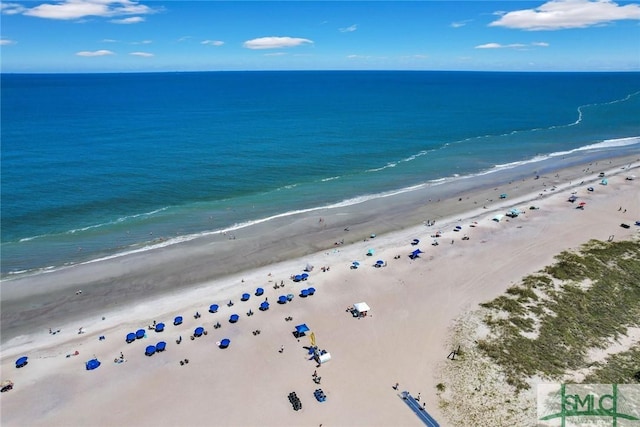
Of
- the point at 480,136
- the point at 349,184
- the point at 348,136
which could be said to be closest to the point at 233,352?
the point at 349,184

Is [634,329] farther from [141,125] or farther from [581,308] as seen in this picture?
[141,125]

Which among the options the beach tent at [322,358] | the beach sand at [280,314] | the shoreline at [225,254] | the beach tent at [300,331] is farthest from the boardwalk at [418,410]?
the shoreline at [225,254]

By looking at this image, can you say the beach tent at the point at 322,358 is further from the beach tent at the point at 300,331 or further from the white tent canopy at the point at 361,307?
the white tent canopy at the point at 361,307

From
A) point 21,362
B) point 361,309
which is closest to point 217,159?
point 21,362

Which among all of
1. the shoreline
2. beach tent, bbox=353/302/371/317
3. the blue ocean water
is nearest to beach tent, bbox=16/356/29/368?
the shoreline

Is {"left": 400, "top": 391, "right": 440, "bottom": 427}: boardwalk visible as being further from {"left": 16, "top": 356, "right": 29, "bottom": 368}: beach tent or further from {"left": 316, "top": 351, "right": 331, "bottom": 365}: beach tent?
{"left": 16, "top": 356, "right": 29, "bottom": 368}: beach tent

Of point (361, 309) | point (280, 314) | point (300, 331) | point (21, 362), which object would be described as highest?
point (361, 309)

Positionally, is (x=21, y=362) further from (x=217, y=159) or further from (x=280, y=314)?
(x=217, y=159)
